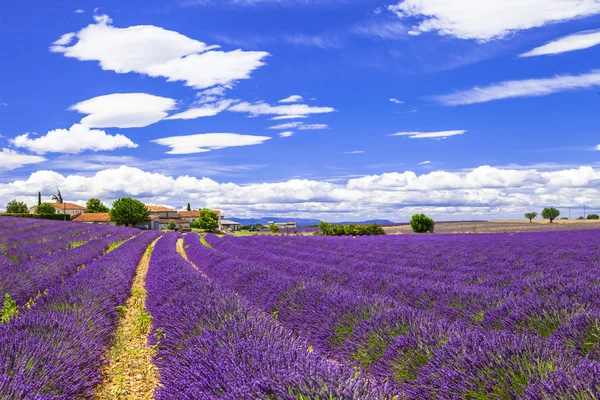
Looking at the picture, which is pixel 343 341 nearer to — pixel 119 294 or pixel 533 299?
pixel 533 299

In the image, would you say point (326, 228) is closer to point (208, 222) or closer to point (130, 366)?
point (208, 222)

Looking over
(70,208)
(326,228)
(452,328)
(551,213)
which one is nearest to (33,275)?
(452,328)

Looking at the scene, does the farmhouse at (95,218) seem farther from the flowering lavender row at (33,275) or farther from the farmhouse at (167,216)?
the flowering lavender row at (33,275)

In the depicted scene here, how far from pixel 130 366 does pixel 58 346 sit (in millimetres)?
1294

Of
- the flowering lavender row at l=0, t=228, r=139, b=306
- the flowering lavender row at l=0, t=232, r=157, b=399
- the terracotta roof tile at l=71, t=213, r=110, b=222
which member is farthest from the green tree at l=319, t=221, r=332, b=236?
the terracotta roof tile at l=71, t=213, r=110, b=222

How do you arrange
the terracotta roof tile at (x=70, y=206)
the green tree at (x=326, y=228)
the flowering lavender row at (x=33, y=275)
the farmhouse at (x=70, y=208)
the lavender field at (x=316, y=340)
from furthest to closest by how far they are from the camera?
the terracotta roof tile at (x=70, y=206), the farmhouse at (x=70, y=208), the green tree at (x=326, y=228), the flowering lavender row at (x=33, y=275), the lavender field at (x=316, y=340)

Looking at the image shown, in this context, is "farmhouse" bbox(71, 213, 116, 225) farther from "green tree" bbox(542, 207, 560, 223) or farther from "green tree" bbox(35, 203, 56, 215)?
"green tree" bbox(542, 207, 560, 223)

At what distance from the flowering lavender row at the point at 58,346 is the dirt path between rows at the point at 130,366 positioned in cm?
13

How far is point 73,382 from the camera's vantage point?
356 centimetres

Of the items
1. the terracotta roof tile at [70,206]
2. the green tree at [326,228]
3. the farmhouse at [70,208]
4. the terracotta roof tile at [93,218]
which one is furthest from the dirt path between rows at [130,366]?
the terracotta roof tile at [70,206]

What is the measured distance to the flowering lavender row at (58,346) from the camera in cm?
306

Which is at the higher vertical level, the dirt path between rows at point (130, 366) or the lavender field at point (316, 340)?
the lavender field at point (316, 340)

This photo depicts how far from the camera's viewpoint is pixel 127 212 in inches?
2975

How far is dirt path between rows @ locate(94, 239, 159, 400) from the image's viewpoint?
4.16 meters
